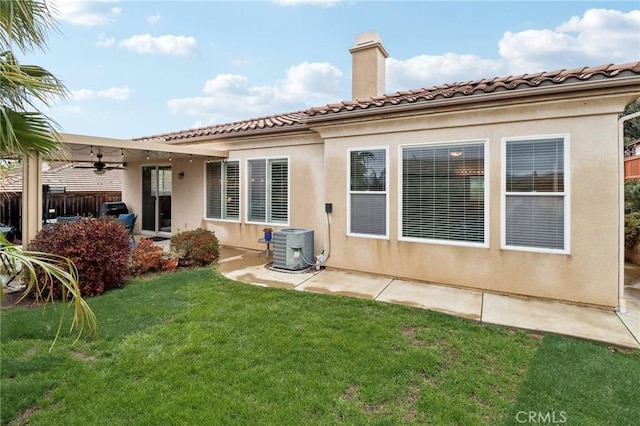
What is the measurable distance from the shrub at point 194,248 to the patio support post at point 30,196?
9.76ft

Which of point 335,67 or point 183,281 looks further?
point 335,67

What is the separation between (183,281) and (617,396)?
737 cm

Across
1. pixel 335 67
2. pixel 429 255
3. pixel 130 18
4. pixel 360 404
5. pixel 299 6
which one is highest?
pixel 335 67

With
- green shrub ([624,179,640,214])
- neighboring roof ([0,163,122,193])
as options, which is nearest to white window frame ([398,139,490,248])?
green shrub ([624,179,640,214])

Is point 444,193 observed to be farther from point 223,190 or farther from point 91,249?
point 223,190

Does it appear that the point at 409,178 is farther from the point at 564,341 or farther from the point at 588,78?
the point at 564,341

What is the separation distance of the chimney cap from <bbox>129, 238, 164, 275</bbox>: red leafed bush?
8.34 meters

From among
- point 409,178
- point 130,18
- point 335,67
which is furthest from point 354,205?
point 335,67

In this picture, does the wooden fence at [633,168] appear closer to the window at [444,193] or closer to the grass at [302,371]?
the window at [444,193]

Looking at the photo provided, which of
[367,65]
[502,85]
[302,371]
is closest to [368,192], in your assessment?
[502,85]

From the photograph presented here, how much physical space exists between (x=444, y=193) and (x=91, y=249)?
7398mm

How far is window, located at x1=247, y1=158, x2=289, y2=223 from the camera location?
416 inches

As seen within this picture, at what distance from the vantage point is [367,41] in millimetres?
10430

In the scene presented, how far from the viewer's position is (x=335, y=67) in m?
20.5
